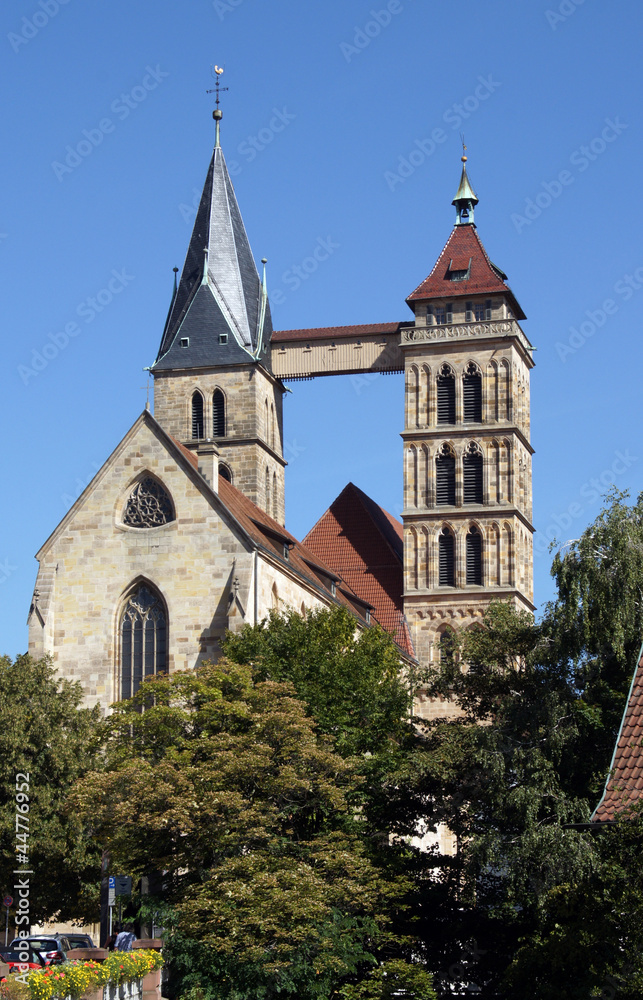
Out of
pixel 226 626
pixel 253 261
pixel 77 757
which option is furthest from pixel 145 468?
pixel 253 261

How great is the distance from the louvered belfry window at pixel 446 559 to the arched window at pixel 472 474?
162cm

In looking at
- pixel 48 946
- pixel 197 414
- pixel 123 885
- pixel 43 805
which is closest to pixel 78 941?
pixel 43 805

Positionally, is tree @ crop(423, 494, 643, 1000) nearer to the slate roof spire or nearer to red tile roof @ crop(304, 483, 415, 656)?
red tile roof @ crop(304, 483, 415, 656)

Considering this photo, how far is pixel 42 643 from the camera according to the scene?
1975 inches

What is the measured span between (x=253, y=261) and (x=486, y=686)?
38022 millimetres

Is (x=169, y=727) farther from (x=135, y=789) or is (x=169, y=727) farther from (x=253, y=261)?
(x=253, y=261)

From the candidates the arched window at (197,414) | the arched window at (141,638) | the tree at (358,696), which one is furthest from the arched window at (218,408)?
the tree at (358,696)

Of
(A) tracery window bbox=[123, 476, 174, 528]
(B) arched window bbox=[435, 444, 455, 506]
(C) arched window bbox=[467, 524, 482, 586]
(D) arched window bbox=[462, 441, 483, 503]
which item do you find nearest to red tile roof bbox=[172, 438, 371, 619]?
(A) tracery window bbox=[123, 476, 174, 528]

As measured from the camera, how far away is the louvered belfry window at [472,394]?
67.0m

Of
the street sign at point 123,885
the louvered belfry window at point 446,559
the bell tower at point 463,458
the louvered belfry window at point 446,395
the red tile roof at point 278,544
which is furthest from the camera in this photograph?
the louvered belfry window at point 446,395

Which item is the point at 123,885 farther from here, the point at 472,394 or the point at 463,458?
the point at 472,394

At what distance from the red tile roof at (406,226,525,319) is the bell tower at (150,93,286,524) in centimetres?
692

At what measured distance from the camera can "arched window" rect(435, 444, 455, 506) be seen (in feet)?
218

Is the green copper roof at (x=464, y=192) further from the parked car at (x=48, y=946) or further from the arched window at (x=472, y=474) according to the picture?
the parked car at (x=48, y=946)
